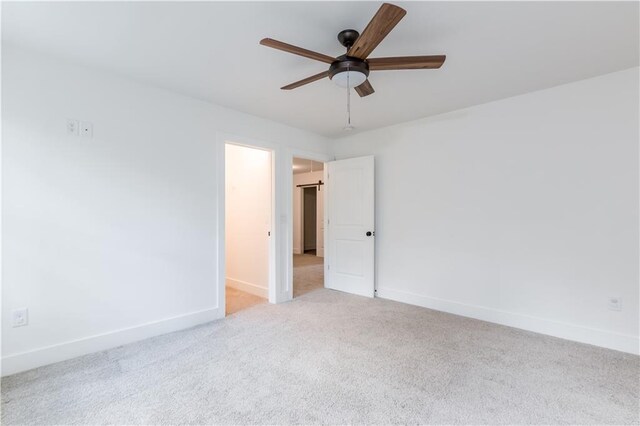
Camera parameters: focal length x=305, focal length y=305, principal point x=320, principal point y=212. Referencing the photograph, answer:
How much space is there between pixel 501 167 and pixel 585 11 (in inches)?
65.2

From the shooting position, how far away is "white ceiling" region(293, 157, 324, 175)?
269 inches

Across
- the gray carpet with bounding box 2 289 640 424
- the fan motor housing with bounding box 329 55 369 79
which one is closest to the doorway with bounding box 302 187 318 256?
the gray carpet with bounding box 2 289 640 424

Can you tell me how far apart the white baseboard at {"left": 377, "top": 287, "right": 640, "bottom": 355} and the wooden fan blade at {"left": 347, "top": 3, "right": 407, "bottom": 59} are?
3007mm

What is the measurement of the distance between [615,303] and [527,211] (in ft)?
3.43

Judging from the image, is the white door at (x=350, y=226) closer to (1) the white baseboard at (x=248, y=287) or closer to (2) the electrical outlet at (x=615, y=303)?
(1) the white baseboard at (x=248, y=287)

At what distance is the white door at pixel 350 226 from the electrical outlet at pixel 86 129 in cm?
306

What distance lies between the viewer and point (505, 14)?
6.22 feet

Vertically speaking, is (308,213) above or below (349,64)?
below

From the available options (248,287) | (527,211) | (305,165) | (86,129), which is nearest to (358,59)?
(86,129)

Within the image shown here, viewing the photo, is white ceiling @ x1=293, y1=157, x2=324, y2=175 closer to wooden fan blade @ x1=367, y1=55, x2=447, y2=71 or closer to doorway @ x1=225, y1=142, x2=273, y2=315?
doorway @ x1=225, y1=142, x2=273, y2=315

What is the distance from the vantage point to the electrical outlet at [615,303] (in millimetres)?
2678

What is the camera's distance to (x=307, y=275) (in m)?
5.86

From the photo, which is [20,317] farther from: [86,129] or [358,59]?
[358,59]

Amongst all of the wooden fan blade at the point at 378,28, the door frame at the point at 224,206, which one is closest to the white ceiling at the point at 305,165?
the door frame at the point at 224,206
